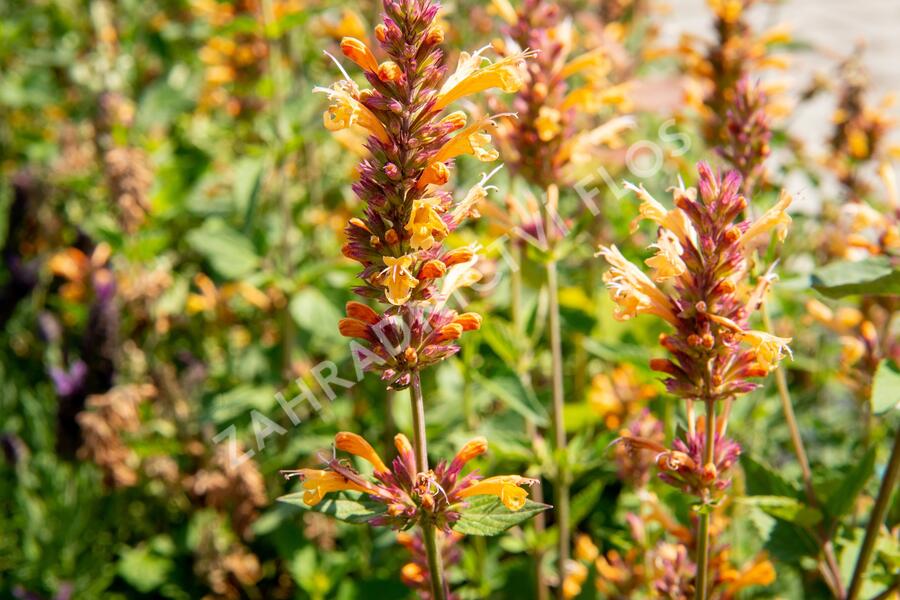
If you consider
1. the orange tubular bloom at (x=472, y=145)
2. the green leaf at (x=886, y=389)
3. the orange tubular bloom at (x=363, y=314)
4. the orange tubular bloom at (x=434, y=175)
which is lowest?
the green leaf at (x=886, y=389)

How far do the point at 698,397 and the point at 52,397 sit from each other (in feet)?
9.12

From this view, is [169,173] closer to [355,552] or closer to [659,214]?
[355,552]

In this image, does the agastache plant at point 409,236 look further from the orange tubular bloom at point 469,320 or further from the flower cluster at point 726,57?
the flower cluster at point 726,57

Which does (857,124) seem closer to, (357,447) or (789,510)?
(789,510)

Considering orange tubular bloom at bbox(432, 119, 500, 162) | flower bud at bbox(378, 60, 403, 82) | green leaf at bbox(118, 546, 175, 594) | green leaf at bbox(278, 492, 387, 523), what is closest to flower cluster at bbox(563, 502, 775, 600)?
green leaf at bbox(278, 492, 387, 523)

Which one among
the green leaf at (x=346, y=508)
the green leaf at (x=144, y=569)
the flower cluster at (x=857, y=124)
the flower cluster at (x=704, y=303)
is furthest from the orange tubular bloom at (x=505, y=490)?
the flower cluster at (x=857, y=124)

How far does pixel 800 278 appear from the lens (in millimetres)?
2143

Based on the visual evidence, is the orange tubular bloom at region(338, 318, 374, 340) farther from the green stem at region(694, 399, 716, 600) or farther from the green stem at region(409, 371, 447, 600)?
the green stem at region(694, 399, 716, 600)

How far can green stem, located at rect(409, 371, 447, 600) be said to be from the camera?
141 cm

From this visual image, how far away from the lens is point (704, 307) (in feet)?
4.69

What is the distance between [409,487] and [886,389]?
0.87 meters

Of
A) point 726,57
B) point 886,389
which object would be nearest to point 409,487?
point 886,389

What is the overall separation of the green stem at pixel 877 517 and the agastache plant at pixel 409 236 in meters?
0.79

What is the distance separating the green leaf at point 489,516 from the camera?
1397 millimetres
